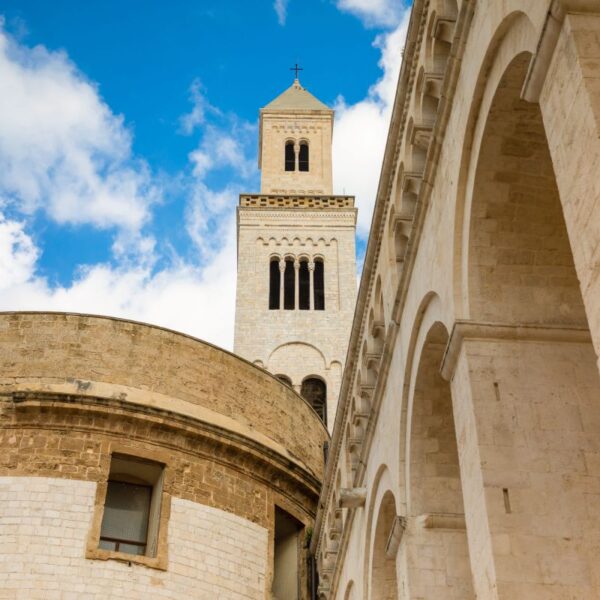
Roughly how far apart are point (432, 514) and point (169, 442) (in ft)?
26.2

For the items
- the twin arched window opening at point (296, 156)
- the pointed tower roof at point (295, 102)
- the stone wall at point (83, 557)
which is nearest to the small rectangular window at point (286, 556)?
the stone wall at point (83, 557)

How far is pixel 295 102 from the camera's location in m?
49.2

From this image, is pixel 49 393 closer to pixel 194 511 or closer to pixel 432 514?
pixel 194 511

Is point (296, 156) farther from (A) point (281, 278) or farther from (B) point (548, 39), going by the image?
(B) point (548, 39)

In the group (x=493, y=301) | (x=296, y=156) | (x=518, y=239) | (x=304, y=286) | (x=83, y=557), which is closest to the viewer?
(x=493, y=301)

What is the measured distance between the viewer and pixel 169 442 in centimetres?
1783

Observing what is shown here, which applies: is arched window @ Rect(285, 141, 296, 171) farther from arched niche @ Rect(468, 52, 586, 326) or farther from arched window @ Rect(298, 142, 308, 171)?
arched niche @ Rect(468, 52, 586, 326)

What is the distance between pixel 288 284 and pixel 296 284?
0.50 metres

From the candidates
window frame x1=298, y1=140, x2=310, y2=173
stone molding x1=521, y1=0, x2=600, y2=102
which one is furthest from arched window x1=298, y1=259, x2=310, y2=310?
stone molding x1=521, y1=0, x2=600, y2=102

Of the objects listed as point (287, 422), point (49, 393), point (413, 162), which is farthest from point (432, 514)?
point (287, 422)

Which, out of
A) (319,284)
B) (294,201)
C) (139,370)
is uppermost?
(294,201)

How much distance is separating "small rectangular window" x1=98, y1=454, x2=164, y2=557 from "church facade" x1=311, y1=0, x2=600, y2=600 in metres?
5.65

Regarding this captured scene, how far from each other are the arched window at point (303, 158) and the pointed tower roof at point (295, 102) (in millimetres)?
2347

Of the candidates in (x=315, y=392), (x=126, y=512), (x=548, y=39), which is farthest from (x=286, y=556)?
(x=315, y=392)
